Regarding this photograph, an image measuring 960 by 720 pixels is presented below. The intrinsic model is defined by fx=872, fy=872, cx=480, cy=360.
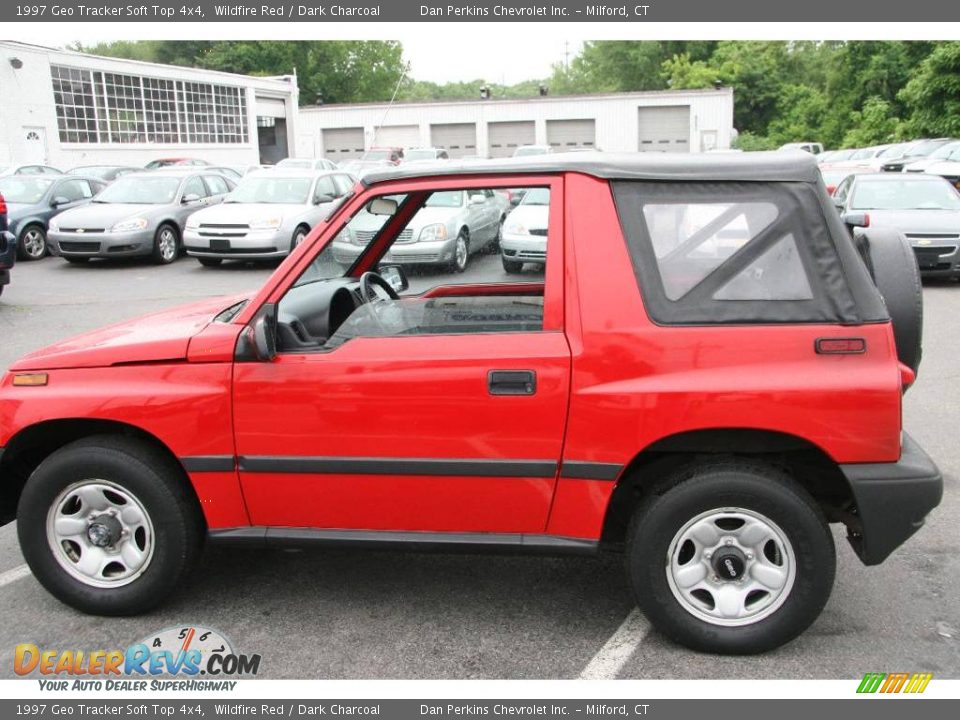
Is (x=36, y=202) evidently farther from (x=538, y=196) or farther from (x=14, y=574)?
(x=538, y=196)

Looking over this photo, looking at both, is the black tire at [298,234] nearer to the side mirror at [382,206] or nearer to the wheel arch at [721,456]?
the side mirror at [382,206]

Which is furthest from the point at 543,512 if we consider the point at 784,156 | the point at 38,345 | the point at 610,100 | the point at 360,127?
the point at 360,127

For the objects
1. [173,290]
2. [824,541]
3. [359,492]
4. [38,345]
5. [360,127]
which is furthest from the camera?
[360,127]

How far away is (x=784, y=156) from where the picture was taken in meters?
3.25

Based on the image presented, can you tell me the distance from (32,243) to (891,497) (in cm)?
1648

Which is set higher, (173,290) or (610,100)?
(610,100)

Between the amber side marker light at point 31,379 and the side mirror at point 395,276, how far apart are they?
1.52 metres

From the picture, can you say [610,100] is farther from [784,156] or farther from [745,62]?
[784,156]

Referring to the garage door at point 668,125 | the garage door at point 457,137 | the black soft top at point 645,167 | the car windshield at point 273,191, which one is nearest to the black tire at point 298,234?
the car windshield at point 273,191

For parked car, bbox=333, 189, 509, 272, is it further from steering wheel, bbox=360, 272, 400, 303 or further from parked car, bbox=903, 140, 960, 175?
parked car, bbox=903, 140, 960, 175

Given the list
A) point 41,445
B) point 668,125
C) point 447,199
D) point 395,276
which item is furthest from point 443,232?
point 668,125

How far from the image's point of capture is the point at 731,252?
125 inches

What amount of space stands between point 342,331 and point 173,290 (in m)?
10.4

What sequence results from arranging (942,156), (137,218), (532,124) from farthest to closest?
(532,124)
(942,156)
(137,218)
